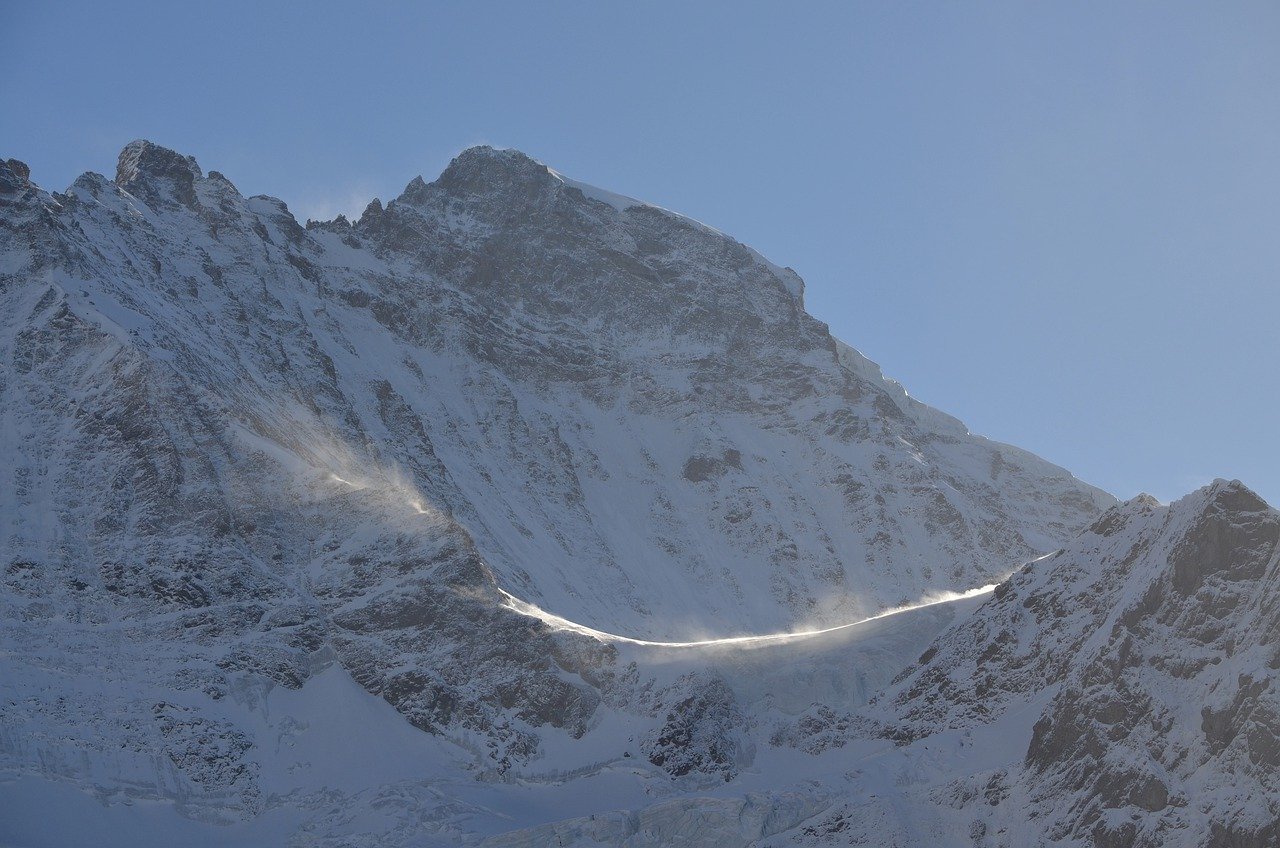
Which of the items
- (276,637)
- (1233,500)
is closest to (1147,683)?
(1233,500)

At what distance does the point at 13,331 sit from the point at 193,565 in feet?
117

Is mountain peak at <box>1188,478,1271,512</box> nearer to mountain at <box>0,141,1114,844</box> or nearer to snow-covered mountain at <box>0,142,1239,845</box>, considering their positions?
snow-covered mountain at <box>0,142,1239,845</box>

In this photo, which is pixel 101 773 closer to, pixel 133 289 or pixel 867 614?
pixel 133 289

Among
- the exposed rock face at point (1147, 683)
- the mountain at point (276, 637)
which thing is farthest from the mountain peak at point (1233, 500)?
the mountain at point (276, 637)

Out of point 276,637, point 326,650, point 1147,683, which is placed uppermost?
point 276,637

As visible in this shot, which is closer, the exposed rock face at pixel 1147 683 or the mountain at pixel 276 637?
the exposed rock face at pixel 1147 683

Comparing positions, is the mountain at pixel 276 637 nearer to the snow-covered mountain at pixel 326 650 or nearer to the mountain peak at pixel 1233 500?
the snow-covered mountain at pixel 326 650

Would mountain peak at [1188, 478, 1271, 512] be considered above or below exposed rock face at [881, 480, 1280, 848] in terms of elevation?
above

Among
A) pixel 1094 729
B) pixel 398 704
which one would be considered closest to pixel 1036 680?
pixel 1094 729

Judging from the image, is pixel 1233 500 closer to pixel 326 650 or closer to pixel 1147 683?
pixel 1147 683

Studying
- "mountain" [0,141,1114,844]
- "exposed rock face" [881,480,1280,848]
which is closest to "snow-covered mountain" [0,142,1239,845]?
"mountain" [0,141,1114,844]

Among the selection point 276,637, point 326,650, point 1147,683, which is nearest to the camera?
point 1147,683

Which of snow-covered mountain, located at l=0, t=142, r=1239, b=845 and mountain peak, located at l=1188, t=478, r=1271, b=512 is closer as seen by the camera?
mountain peak, located at l=1188, t=478, r=1271, b=512

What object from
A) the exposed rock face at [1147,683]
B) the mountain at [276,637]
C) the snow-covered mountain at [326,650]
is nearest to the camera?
the exposed rock face at [1147,683]
